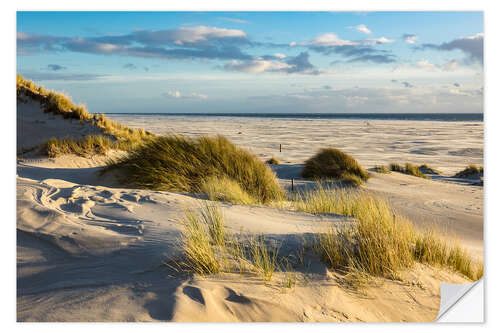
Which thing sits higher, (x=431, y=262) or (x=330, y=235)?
(x=330, y=235)

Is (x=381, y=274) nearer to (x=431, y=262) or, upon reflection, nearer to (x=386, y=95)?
(x=431, y=262)

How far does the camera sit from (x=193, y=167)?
211 inches

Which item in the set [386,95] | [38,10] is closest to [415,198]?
[386,95]

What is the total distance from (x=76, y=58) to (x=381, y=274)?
413cm

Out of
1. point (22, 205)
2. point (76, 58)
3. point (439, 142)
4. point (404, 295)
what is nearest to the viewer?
point (404, 295)

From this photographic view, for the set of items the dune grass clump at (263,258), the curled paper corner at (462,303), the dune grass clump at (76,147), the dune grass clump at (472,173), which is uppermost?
the dune grass clump at (76,147)

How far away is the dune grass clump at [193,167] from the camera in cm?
517

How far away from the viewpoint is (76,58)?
4332 mm

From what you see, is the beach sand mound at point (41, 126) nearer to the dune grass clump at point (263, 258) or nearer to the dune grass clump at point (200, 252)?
the dune grass clump at point (200, 252)

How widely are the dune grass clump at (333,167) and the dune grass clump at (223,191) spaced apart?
3877 mm

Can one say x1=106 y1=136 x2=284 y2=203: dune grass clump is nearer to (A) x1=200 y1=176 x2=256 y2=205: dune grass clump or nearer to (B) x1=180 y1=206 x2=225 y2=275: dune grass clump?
(A) x1=200 y1=176 x2=256 y2=205: dune grass clump

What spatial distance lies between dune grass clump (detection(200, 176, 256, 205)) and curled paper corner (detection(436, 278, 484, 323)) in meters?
2.41

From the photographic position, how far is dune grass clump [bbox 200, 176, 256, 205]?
14.7 feet

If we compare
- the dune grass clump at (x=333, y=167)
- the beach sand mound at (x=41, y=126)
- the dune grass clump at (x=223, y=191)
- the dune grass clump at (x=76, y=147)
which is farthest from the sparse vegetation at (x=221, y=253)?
the beach sand mound at (x=41, y=126)
